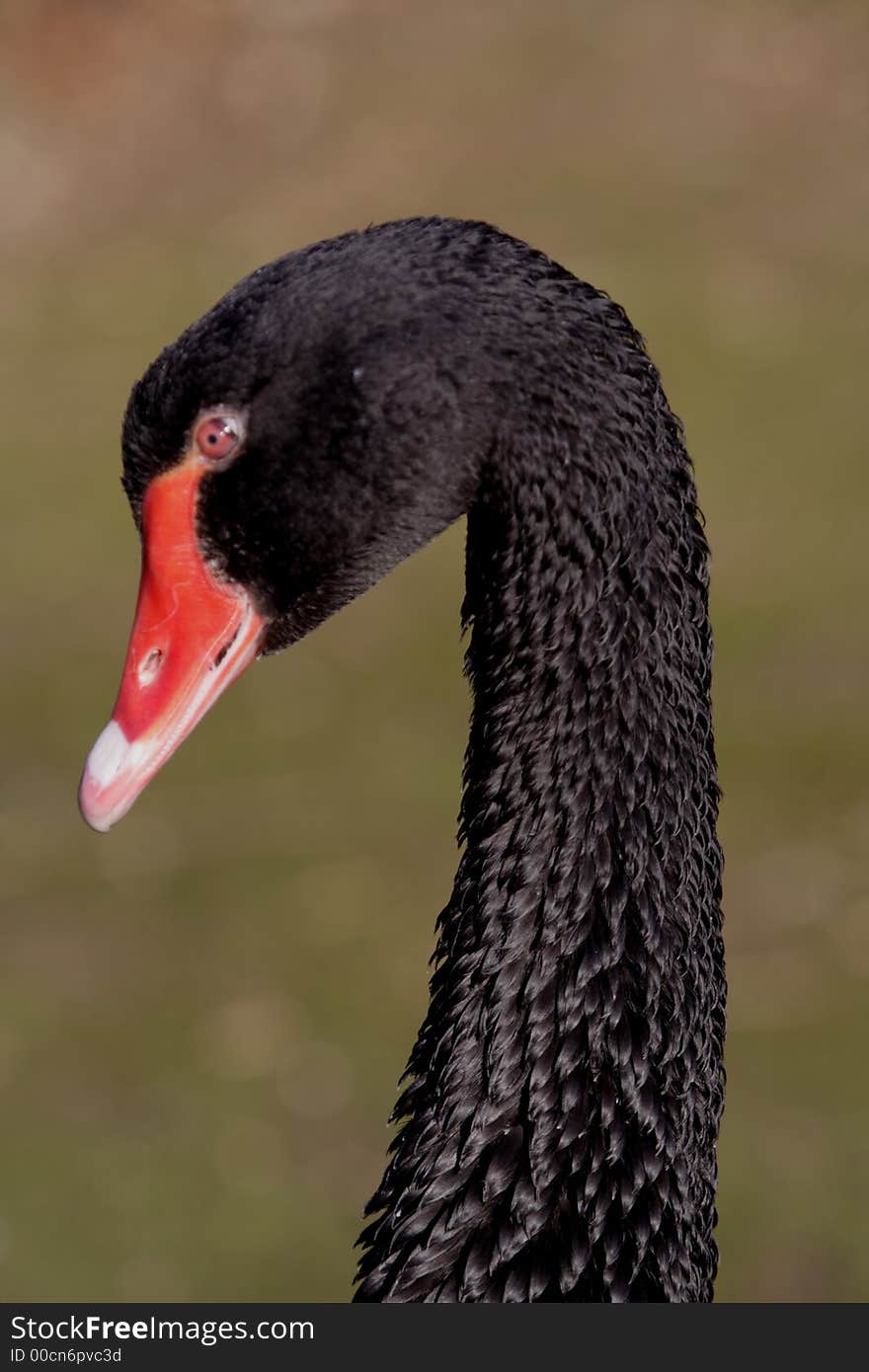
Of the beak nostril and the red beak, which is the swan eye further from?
the beak nostril

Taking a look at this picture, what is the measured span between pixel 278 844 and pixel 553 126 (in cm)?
652

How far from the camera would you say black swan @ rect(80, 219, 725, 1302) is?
235 centimetres

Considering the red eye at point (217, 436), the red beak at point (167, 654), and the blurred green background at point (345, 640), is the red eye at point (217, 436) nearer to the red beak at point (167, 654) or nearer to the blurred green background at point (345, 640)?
the red beak at point (167, 654)

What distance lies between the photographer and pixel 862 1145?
593cm

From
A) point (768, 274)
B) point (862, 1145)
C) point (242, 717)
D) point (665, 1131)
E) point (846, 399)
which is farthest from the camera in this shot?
point (768, 274)

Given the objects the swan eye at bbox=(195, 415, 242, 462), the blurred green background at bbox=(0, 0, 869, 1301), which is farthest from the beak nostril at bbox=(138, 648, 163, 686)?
the blurred green background at bbox=(0, 0, 869, 1301)

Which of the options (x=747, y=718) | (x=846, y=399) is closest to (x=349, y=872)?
(x=747, y=718)

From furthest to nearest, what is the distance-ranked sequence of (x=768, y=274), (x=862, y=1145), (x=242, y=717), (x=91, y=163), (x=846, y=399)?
(x=91, y=163)
(x=768, y=274)
(x=846, y=399)
(x=242, y=717)
(x=862, y=1145)

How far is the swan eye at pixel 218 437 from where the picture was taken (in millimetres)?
2424

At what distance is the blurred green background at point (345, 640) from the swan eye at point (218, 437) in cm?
347

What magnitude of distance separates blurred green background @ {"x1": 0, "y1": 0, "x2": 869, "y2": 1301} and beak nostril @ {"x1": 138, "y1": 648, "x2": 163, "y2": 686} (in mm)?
3205

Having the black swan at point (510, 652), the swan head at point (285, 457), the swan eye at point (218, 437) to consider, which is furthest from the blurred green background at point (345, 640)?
the swan eye at point (218, 437)

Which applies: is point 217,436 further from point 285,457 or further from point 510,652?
point 510,652

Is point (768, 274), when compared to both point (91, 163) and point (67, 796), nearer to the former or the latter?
point (91, 163)
